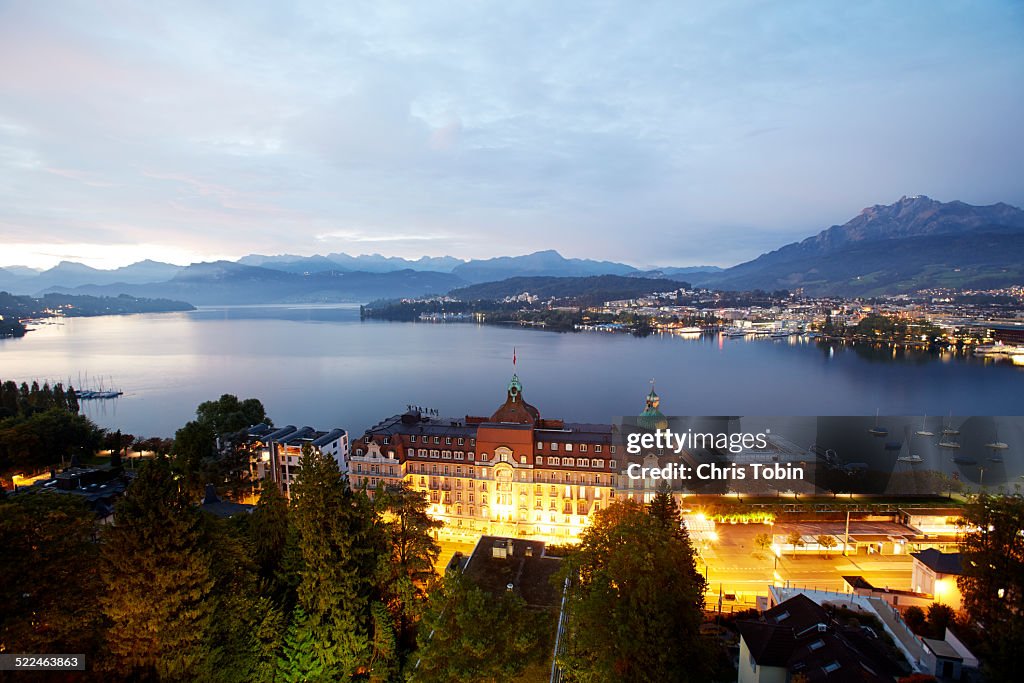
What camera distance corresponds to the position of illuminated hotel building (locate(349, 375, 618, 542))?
2616cm

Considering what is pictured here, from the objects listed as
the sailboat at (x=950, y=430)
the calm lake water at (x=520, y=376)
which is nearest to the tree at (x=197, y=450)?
the calm lake water at (x=520, y=376)

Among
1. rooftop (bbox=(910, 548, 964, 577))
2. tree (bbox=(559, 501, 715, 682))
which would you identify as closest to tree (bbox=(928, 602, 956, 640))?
rooftop (bbox=(910, 548, 964, 577))

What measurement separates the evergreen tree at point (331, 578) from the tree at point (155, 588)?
2419 millimetres

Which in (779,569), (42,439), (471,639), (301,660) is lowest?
(779,569)

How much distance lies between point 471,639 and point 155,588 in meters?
7.24

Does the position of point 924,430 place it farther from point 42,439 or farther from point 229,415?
point 42,439

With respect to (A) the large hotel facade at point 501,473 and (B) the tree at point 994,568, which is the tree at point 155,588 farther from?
(B) the tree at point 994,568

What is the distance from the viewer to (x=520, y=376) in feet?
251

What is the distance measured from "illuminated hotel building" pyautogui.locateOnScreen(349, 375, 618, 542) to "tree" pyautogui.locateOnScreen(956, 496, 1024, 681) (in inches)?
518

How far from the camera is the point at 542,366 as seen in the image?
277 ft

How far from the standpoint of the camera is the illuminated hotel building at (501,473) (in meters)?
26.2

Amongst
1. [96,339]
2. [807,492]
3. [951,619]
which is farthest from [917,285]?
[96,339]

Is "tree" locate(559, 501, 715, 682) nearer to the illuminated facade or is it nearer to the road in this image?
the road

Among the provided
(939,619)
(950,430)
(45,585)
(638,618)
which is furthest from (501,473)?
(950,430)
